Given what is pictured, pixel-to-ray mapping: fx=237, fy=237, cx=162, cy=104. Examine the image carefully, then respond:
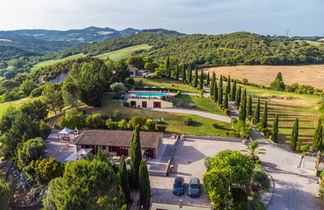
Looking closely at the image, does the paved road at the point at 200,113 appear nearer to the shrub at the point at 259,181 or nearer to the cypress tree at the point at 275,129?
the cypress tree at the point at 275,129

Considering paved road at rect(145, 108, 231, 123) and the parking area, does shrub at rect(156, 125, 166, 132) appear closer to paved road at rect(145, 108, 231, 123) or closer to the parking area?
the parking area

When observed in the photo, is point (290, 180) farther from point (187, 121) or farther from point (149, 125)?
point (149, 125)

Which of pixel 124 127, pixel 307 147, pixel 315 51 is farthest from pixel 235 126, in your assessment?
pixel 315 51

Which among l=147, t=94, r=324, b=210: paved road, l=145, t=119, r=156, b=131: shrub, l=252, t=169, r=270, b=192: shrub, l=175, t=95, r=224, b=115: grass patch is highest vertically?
l=175, t=95, r=224, b=115: grass patch

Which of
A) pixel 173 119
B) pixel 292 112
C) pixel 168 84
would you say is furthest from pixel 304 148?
pixel 168 84

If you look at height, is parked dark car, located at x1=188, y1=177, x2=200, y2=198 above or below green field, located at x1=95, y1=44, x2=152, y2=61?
below

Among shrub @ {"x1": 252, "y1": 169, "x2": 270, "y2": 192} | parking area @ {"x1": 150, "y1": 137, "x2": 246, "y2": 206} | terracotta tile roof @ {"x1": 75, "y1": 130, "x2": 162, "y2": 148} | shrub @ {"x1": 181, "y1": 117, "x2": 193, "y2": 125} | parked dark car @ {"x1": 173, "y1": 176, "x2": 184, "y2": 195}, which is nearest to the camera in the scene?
parking area @ {"x1": 150, "y1": 137, "x2": 246, "y2": 206}

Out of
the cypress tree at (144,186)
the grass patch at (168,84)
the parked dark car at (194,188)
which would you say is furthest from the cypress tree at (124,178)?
the grass patch at (168,84)

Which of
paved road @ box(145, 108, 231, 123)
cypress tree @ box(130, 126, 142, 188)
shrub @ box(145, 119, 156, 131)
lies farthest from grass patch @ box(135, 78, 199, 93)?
cypress tree @ box(130, 126, 142, 188)
